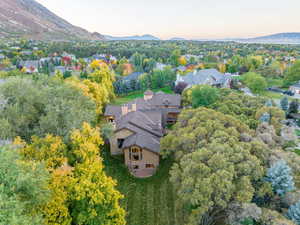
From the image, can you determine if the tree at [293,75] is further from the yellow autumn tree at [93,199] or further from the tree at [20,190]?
the tree at [20,190]

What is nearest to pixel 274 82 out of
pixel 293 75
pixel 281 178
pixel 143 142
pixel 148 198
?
pixel 293 75

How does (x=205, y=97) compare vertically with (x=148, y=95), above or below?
above

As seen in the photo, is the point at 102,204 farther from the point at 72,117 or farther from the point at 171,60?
the point at 171,60

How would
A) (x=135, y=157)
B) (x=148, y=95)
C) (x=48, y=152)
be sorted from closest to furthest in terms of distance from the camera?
1. (x=48, y=152)
2. (x=135, y=157)
3. (x=148, y=95)

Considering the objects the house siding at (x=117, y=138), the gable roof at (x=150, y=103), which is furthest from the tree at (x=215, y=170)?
the gable roof at (x=150, y=103)

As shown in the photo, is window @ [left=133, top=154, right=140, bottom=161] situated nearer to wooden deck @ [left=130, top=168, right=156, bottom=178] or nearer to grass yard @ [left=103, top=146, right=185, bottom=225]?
wooden deck @ [left=130, top=168, right=156, bottom=178]

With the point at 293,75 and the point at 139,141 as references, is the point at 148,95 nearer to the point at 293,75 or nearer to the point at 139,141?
the point at 139,141

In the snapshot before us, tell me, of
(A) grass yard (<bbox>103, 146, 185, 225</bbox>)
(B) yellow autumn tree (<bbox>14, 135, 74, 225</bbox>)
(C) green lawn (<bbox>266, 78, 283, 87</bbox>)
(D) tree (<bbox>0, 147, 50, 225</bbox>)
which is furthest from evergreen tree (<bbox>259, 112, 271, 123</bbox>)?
(C) green lawn (<bbox>266, 78, 283, 87</bbox>)
